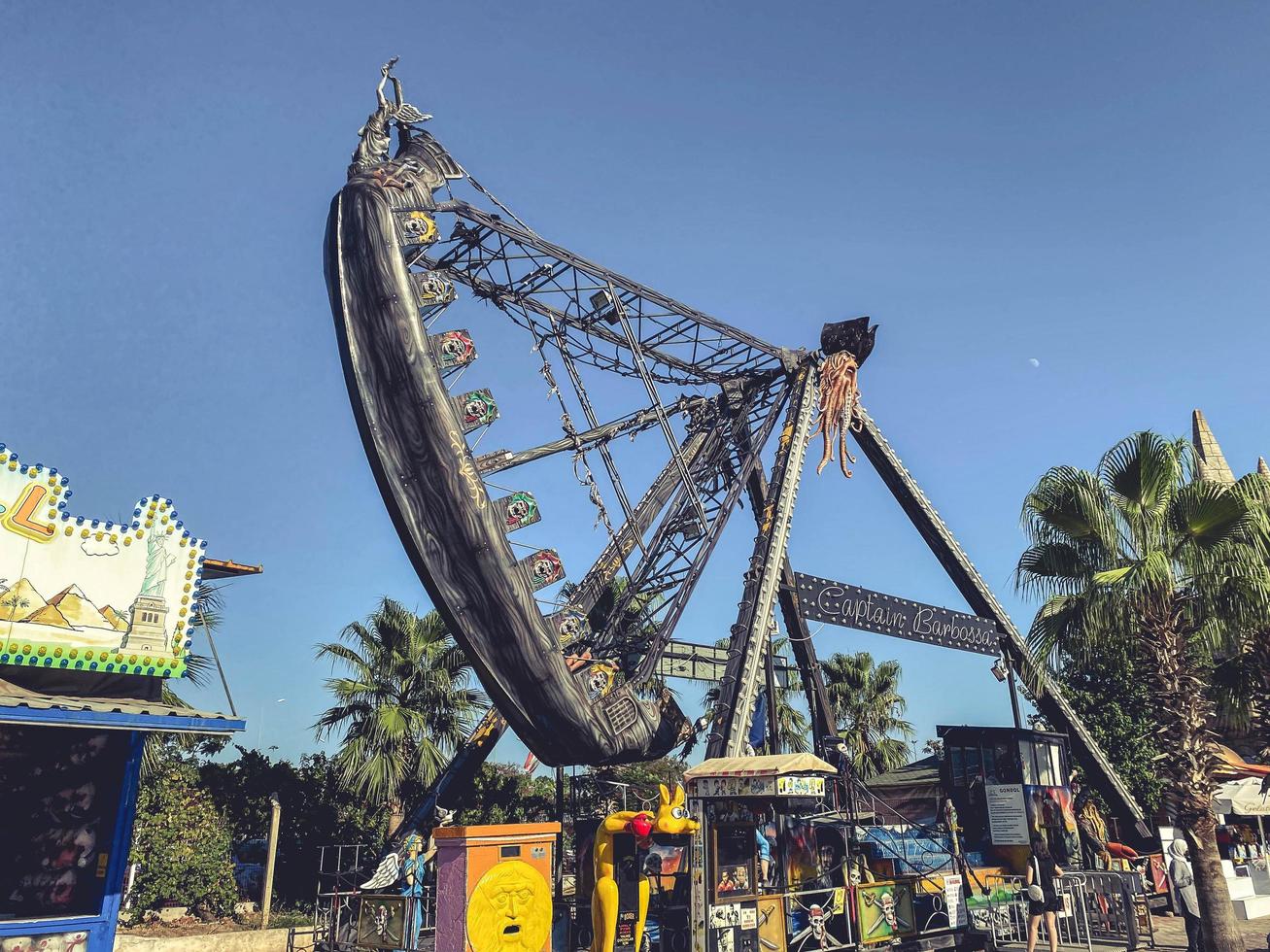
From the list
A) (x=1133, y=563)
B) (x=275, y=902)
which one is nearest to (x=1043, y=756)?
(x=1133, y=563)

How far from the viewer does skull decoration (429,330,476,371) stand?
58.6 ft

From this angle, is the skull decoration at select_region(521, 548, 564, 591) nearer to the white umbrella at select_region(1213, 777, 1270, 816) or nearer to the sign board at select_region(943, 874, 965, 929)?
the sign board at select_region(943, 874, 965, 929)

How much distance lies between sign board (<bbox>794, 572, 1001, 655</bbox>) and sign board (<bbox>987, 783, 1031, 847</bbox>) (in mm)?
4357

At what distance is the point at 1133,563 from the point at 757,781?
28.7ft

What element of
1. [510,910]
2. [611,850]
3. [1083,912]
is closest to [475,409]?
[611,850]

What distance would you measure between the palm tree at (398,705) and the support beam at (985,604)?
13.9 m

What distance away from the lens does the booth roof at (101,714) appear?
12383 millimetres

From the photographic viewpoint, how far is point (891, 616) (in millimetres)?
25234

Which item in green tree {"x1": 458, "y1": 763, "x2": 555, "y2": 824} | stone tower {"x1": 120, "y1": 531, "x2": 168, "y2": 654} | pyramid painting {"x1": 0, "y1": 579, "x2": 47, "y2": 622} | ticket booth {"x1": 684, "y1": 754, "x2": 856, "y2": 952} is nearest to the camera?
pyramid painting {"x1": 0, "y1": 579, "x2": 47, "y2": 622}

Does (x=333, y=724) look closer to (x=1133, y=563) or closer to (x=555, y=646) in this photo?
(x=555, y=646)

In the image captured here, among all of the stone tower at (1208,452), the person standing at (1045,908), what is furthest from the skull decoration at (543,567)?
the stone tower at (1208,452)

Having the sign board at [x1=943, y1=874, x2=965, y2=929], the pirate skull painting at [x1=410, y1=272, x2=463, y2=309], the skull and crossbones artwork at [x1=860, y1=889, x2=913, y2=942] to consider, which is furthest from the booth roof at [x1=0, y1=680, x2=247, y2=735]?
the sign board at [x1=943, y1=874, x2=965, y2=929]

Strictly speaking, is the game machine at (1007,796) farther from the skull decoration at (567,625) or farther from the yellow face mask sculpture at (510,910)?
the yellow face mask sculpture at (510,910)

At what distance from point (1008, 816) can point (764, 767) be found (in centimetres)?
1190
